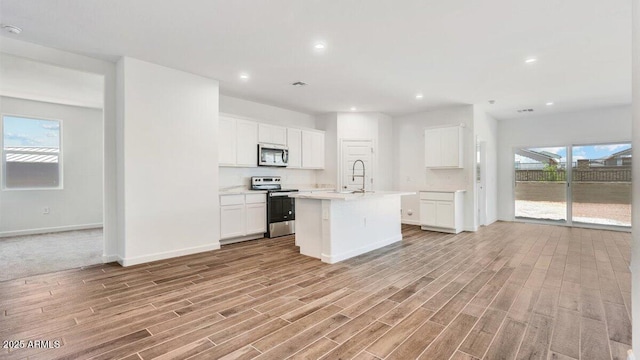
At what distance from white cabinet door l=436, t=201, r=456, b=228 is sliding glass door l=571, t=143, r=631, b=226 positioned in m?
3.44

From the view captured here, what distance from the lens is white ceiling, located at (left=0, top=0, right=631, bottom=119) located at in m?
2.72

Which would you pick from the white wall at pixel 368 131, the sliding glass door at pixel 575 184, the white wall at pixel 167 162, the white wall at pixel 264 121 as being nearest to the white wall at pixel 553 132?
the sliding glass door at pixel 575 184

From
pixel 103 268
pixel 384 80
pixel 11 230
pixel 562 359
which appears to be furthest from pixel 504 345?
pixel 11 230

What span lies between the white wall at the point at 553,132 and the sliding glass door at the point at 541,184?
18 cm

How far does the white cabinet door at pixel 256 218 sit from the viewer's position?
17.5 ft

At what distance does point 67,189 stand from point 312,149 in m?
5.37

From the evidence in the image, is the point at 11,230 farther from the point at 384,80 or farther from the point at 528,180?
the point at 528,180

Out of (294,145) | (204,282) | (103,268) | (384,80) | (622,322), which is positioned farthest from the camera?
(294,145)

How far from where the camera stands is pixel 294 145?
6.46m

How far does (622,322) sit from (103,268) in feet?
17.5

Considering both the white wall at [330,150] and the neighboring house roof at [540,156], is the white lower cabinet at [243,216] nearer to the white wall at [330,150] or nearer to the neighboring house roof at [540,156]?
the white wall at [330,150]

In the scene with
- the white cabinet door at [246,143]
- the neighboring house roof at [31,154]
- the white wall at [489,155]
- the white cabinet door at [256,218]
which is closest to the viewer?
the white cabinet door at [256,218]

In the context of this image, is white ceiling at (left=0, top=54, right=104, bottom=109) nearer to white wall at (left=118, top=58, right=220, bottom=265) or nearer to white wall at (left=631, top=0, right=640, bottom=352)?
white wall at (left=118, top=58, right=220, bottom=265)

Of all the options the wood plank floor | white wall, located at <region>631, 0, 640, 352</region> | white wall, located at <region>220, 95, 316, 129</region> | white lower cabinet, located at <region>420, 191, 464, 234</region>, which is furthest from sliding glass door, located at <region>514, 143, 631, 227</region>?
white wall, located at <region>631, 0, 640, 352</region>
